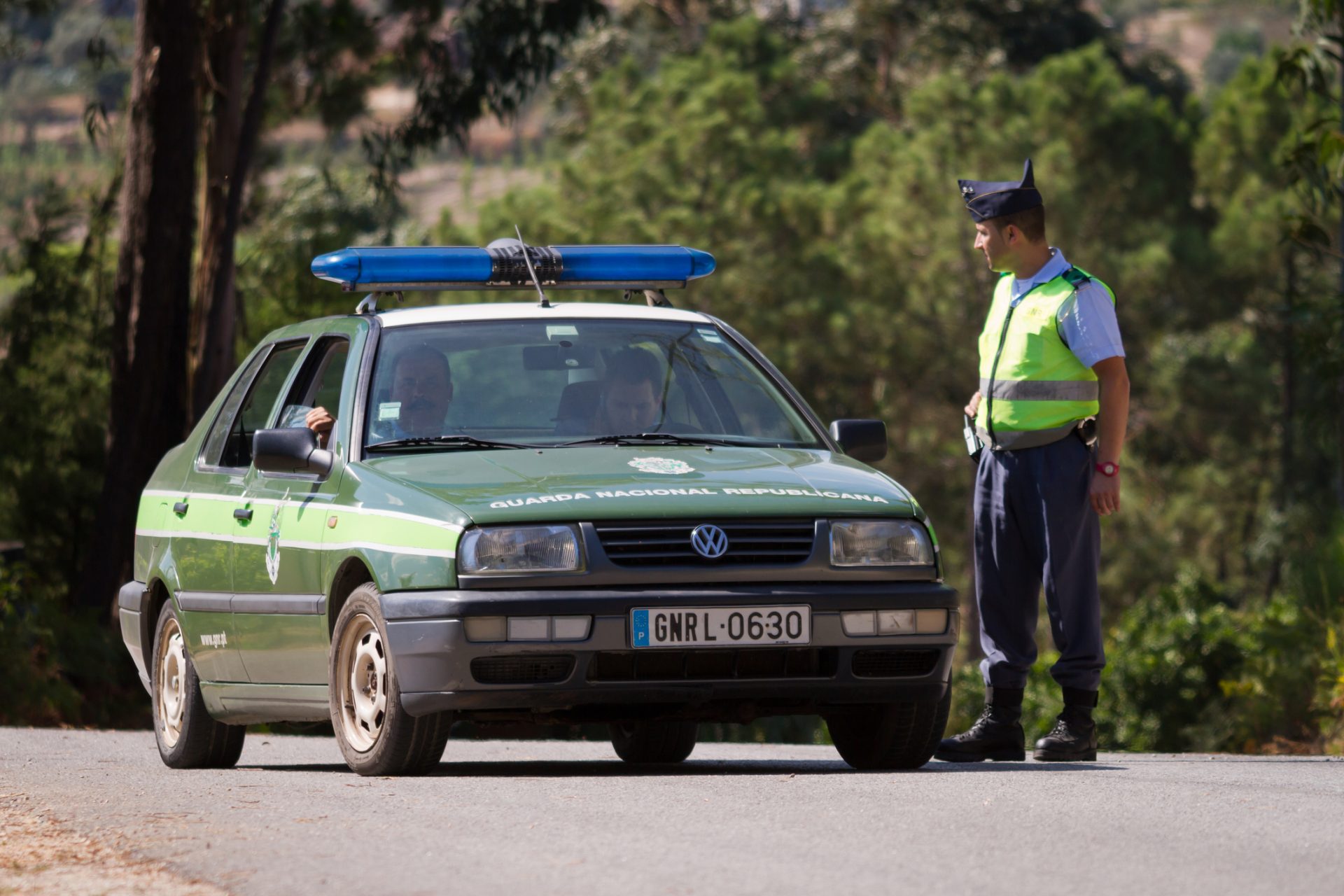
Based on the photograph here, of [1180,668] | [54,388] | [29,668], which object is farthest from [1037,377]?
[54,388]

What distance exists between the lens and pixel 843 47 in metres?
48.5

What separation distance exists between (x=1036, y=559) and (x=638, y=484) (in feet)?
6.39

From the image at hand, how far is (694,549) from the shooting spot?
6.82 metres

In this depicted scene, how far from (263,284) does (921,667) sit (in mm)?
18871

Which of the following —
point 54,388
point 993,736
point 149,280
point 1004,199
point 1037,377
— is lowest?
point 54,388

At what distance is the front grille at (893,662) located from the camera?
23.2 feet

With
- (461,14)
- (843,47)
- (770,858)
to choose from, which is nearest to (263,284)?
(461,14)

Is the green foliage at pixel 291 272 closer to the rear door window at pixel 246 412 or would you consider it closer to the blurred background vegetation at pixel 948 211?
the blurred background vegetation at pixel 948 211

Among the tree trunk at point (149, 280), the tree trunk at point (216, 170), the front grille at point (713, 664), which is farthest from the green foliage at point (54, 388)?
the front grille at point (713, 664)

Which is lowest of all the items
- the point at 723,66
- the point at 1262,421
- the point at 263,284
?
the point at 1262,421

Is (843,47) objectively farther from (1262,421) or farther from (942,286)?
(1262,421)

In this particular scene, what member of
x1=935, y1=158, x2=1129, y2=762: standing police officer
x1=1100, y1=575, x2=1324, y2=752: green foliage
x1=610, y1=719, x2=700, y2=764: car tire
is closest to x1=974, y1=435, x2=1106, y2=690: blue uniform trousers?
x1=935, y1=158, x2=1129, y2=762: standing police officer

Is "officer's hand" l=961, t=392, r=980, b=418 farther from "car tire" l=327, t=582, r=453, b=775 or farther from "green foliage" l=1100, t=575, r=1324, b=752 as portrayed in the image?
"green foliage" l=1100, t=575, r=1324, b=752

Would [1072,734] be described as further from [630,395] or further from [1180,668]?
[1180,668]
